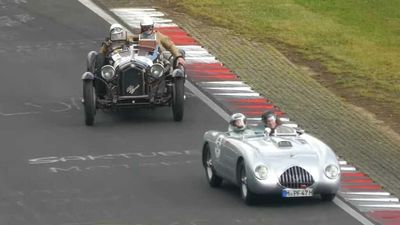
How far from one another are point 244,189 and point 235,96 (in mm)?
8649

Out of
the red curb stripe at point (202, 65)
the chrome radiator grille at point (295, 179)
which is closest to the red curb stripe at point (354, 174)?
the chrome radiator grille at point (295, 179)

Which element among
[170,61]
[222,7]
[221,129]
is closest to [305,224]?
[221,129]

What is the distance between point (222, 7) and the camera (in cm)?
4225

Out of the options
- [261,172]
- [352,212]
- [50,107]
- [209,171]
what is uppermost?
[261,172]

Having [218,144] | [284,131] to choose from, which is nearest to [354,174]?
[284,131]

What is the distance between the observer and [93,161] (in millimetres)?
27594

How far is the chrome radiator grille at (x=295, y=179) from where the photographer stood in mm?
23719

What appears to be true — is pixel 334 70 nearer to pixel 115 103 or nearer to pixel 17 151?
pixel 115 103

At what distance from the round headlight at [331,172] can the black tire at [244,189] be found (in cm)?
128

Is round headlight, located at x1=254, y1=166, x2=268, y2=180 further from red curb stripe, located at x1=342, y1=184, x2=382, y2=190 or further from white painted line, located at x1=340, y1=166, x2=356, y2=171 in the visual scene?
white painted line, located at x1=340, y1=166, x2=356, y2=171

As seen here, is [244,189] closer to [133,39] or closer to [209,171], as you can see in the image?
[209,171]

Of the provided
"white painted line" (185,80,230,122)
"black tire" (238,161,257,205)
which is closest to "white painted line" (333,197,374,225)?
"black tire" (238,161,257,205)

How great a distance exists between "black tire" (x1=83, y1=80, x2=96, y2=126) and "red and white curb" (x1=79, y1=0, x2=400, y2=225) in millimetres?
3203

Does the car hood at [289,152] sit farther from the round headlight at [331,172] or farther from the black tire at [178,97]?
the black tire at [178,97]
